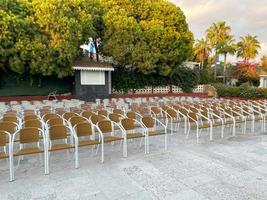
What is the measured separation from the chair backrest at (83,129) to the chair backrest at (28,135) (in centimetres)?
84

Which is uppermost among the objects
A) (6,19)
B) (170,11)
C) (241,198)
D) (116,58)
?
(170,11)

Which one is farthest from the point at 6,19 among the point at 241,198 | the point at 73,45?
the point at 241,198

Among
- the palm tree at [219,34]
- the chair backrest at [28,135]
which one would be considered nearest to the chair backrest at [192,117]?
the chair backrest at [28,135]

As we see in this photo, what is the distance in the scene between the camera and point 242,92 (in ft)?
67.4

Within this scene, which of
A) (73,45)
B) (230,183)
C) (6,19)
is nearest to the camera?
(230,183)

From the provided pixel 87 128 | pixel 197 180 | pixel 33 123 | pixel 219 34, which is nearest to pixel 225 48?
pixel 219 34

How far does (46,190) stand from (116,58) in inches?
585

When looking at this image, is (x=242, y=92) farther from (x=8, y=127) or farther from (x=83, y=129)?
(x=8, y=127)

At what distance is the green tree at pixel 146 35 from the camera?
17594 mm

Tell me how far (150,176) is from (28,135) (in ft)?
7.89

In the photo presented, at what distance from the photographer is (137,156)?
5.64 m

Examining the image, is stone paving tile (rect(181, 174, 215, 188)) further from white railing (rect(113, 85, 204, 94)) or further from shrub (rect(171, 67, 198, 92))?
shrub (rect(171, 67, 198, 92))

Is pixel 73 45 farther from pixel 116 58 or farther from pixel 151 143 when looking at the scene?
pixel 151 143

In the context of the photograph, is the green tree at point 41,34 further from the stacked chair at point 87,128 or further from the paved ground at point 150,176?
the paved ground at point 150,176
